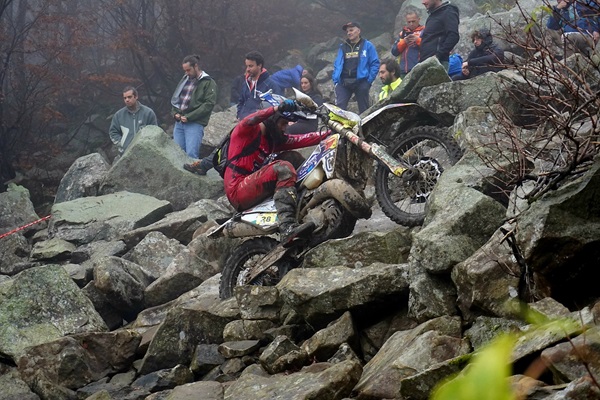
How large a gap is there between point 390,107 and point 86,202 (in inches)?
253

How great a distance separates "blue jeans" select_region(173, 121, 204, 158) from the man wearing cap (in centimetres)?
263

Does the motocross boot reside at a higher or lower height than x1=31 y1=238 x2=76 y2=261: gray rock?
lower

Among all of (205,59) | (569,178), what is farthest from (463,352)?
(205,59)

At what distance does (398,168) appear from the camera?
748cm

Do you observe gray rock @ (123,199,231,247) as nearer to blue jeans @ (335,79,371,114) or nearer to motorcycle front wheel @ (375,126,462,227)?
blue jeans @ (335,79,371,114)

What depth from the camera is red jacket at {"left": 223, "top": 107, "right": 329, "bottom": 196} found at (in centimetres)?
844

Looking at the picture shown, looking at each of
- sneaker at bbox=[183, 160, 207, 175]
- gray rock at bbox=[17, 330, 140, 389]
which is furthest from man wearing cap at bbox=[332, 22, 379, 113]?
gray rock at bbox=[17, 330, 140, 389]

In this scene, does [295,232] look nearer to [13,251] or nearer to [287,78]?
[287,78]

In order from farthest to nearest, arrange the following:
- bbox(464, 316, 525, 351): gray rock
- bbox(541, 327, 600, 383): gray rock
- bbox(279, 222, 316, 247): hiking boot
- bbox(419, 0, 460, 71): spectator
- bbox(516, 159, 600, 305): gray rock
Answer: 1. bbox(419, 0, 460, 71): spectator
2. bbox(279, 222, 316, 247): hiking boot
3. bbox(464, 316, 525, 351): gray rock
4. bbox(516, 159, 600, 305): gray rock
5. bbox(541, 327, 600, 383): gray rock

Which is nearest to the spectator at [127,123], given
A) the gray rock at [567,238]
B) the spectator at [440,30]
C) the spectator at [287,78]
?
the spectator at [287,78]

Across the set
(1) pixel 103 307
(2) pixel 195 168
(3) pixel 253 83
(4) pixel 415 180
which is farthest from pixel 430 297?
(2) pixel 195 168

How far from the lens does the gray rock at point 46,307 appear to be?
26.8ft

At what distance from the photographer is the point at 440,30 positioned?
11156 millimetres

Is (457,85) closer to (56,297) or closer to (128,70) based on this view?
(56,297)
